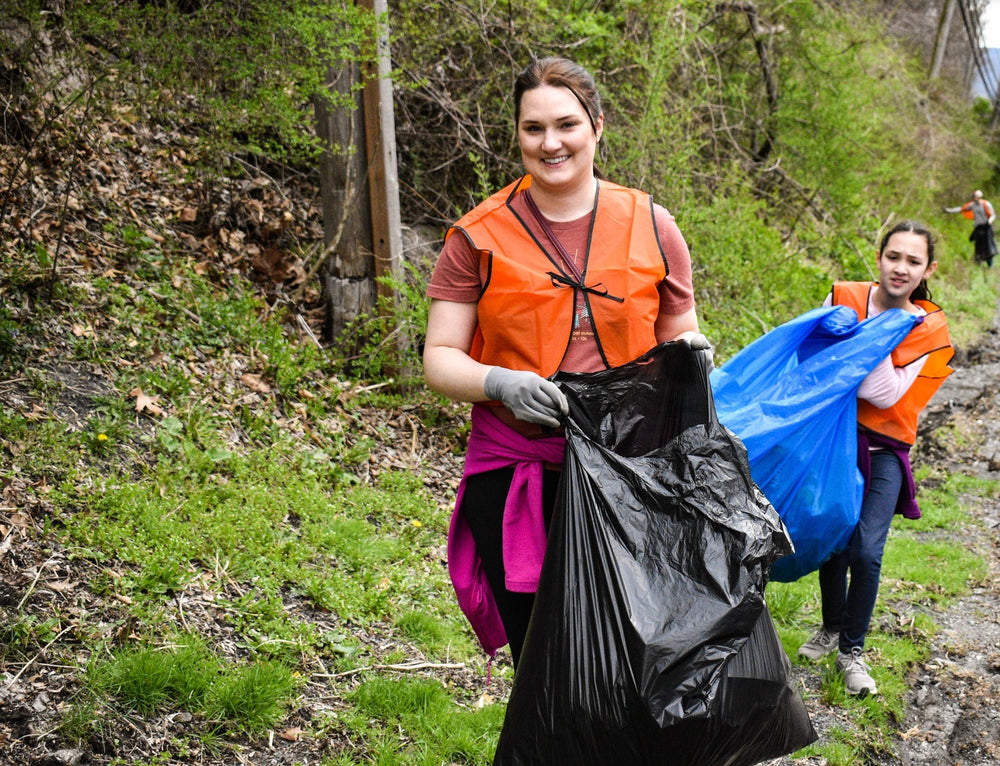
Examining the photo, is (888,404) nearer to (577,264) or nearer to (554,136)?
(577,264)

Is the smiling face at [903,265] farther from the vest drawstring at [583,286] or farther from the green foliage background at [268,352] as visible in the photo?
the vest drawstring at [583,286]

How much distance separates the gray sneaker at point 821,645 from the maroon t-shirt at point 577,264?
2175mm

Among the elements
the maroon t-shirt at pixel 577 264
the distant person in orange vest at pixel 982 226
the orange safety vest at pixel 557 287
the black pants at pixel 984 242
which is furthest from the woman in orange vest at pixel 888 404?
the black pants at pixel 984 242

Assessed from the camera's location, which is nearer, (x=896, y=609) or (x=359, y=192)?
(x=896, y=609)

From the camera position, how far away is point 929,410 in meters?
7.80

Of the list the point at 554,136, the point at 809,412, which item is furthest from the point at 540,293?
the point at 809,412

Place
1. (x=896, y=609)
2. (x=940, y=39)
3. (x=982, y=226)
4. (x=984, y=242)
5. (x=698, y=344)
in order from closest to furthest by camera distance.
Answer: (x=698, y=344) → (x=896, y=609) → (x=982, y=226) → (x=984, y=242) → (x=940, y=39)

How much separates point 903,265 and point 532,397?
1.99 m

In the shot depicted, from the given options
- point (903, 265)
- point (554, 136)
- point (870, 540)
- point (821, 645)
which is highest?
point (554, 136)

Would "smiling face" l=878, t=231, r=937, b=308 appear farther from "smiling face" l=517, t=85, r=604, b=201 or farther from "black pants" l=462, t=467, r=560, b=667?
"black pants" l=462, t=467, r=560, b=667

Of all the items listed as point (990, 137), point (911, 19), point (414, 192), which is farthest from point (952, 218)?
point (414, 192)

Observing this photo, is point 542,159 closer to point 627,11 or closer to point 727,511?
point 727,511

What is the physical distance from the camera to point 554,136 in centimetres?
202

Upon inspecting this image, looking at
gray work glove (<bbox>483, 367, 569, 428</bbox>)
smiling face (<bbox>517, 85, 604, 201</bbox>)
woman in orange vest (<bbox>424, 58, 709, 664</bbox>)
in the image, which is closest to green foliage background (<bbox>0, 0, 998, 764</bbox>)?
woman in orange vest (<bbox>424, 58, 709, 664</bbox>)
